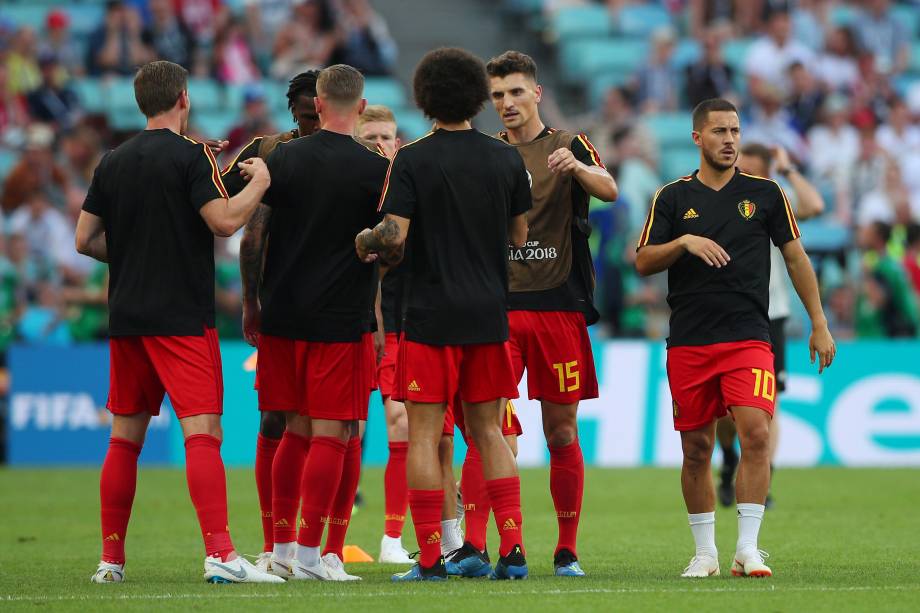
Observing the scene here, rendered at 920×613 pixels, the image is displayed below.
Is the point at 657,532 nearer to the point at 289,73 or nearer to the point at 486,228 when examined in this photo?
the point at 486,228

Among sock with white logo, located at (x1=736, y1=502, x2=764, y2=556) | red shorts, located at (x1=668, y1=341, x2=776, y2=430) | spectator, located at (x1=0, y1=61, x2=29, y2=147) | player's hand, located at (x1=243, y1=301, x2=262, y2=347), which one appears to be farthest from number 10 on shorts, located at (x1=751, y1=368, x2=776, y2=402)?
spectator, located at (x1=0, y1=61, x2=29, y2=147)

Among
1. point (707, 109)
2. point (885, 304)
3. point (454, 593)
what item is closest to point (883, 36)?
point (885, 304)

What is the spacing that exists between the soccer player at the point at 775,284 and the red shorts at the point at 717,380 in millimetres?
3632

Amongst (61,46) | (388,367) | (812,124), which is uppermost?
(61,46)

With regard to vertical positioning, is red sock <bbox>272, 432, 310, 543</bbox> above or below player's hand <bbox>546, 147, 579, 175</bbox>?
below

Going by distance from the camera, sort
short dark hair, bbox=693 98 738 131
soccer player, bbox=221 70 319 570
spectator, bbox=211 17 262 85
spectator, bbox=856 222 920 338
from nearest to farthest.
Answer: short dark hair, bbox=693 98 738 131 < soccer player, bbox=221 70 319 570 < spectator, bbox=856 222 920 338 < spectator, bbox=211 17 262 85

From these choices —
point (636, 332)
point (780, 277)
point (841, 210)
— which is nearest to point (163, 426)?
point (636, 332)

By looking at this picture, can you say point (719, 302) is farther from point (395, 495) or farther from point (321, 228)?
point (395, 495)

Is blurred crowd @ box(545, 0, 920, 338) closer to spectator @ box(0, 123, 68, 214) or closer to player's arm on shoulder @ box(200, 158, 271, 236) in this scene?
spectator @ box(0, 123, 68, 214)

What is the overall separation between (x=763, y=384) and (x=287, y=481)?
97.5 inches

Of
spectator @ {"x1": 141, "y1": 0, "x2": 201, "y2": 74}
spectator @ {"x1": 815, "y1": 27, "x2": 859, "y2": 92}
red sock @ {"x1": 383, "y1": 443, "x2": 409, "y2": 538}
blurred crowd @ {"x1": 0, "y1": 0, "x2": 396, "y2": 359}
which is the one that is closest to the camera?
red sock @ {"x1": 383, "y1": 443, "x2": 409, "y2": 538}

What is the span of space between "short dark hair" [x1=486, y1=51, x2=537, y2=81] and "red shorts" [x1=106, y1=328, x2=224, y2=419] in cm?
207

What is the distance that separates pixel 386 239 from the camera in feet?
23.8

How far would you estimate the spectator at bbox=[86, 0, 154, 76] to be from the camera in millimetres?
19844
